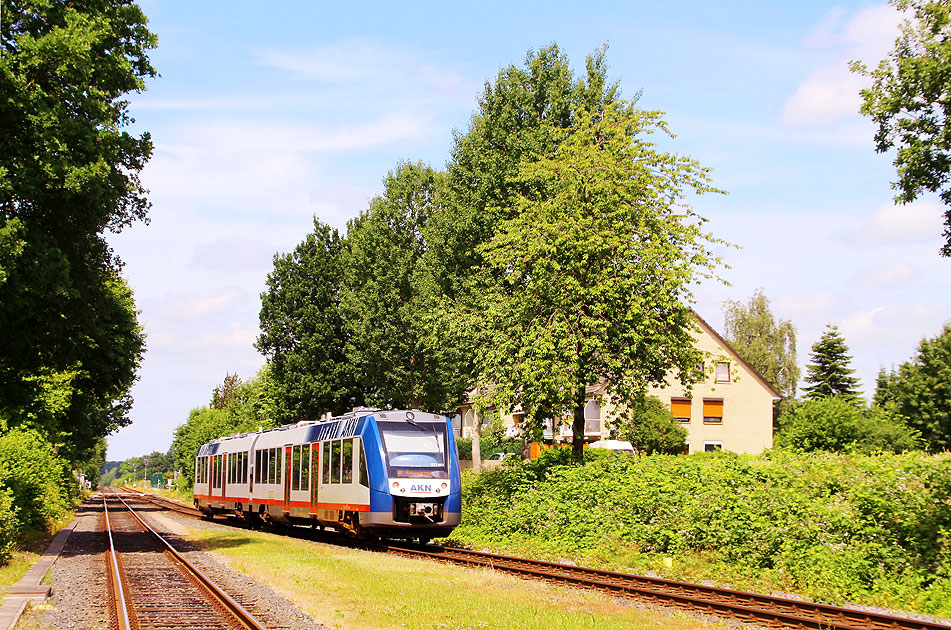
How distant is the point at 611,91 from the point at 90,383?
22.1 m

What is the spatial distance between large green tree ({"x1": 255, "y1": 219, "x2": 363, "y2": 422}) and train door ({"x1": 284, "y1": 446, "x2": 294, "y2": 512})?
19.3 meters

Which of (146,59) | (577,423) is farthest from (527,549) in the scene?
(146,59)

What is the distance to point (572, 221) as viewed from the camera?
22.7 meters

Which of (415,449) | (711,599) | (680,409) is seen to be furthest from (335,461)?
(680,409)

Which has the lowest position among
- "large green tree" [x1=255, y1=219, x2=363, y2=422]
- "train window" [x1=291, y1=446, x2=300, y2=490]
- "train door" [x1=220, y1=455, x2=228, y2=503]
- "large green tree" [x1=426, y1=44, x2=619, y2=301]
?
"train door" [x1=220, y1=455, x2=228, y2=503]

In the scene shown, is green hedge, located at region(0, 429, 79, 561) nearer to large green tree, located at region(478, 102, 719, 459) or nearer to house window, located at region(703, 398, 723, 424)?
large green tree, located at region(478, 102, 719, 459)

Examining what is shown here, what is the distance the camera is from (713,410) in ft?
194

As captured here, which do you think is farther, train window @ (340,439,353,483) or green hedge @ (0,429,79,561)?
green hedge @ (0,429,79,561)

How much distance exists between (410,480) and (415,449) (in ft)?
2.90

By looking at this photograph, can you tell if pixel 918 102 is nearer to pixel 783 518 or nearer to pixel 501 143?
pixel 783 518

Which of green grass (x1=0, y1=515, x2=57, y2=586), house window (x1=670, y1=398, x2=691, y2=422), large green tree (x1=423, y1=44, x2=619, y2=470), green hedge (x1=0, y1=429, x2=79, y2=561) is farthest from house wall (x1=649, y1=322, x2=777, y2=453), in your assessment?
green grass (x1=0, y1=515, x2=57, y2=586)

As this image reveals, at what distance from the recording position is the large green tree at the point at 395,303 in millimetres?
44156

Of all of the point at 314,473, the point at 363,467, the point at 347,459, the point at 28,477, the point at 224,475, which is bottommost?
the point at 224,475

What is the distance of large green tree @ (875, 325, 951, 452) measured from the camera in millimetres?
76375
